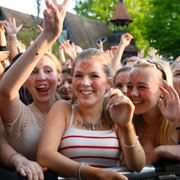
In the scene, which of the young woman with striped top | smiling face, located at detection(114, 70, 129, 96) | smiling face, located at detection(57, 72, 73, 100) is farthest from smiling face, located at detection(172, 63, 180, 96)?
smiling face, located at detection(57, 72, 73, 100)

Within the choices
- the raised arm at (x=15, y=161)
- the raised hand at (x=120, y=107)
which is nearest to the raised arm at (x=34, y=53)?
the raised arm at (x=15, y=161)

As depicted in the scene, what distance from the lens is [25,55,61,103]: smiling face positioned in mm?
2564

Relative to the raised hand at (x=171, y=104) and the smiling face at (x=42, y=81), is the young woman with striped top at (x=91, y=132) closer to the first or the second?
the smiling face at (x=42, y=81)

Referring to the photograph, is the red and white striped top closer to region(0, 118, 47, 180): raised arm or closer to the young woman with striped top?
the young woman with striped top

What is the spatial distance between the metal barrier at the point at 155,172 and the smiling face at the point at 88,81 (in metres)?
0.78

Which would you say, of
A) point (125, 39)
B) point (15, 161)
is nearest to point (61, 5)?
point (15, 161)

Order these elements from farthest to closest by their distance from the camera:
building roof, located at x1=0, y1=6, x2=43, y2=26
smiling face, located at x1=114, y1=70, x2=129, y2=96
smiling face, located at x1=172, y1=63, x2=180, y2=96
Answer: building roof, located at x1=0, y1=6, x2=43, y2=26
smiling face, located at x1=114, y1=70, x2=129, y2=96
smiling face, located at x1=172, y1=63, x2=180, y2=96

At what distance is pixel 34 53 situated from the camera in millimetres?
1784

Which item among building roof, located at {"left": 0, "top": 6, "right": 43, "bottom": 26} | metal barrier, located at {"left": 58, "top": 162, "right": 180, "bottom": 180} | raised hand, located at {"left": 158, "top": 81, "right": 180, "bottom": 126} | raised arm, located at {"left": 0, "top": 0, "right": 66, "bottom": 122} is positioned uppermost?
building roof, located at {"left": 0, "top": 6, "right": 43, "bottom": 26}

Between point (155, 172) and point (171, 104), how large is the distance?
0.68m

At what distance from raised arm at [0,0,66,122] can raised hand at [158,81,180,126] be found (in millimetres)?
1120

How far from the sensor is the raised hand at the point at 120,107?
1.77m

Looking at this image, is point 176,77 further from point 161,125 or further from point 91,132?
point 91,132

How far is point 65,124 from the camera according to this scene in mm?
2266
